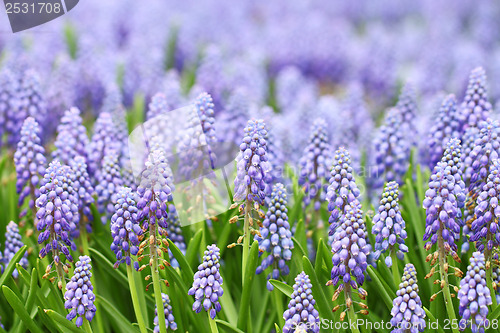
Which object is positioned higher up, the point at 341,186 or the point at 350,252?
the point at 341,186

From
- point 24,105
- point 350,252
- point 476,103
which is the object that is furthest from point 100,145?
point 476,103

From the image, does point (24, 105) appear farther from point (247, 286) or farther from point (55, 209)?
point (247, 286)

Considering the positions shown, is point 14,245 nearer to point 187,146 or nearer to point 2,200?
point 2,200

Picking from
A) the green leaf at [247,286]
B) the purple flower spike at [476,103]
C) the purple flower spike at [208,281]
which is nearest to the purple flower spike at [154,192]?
the purple flower spike at [208,281]

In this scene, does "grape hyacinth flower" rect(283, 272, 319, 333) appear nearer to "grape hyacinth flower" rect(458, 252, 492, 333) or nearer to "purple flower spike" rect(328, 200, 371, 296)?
"purple flower spike" rect(328, 200, 371, 296)

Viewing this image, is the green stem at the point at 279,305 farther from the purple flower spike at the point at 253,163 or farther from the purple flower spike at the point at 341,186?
the purple flower spike at the point at 253,163
